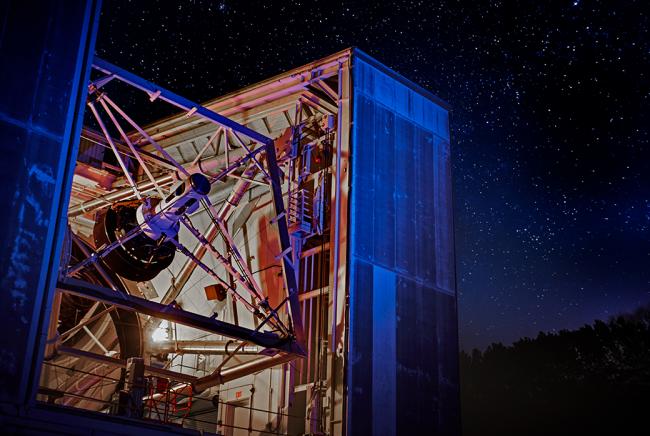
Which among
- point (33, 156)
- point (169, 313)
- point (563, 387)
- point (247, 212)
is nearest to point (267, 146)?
point (247, 212)

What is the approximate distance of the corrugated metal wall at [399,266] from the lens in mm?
15664

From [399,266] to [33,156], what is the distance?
28.7ft

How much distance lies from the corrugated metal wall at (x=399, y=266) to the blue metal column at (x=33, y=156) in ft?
21.7

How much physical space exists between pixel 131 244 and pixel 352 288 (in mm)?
5633

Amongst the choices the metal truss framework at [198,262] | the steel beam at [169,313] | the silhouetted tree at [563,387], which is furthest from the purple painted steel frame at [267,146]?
the silhouetted tree at [563,387]

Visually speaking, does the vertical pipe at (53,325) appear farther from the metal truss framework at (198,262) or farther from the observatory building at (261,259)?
the metal truss framework at (198,262)

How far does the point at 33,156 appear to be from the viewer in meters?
11.7

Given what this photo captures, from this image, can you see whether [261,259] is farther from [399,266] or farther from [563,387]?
[563,387]

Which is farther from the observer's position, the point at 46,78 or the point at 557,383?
the point at 557,383

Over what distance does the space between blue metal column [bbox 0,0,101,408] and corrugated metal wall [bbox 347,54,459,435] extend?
21.7ft

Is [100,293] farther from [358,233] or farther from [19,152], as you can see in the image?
[358,233]

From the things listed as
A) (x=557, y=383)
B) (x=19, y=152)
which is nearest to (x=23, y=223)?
(x=19, y=152)

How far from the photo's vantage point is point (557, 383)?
4772 centimetres

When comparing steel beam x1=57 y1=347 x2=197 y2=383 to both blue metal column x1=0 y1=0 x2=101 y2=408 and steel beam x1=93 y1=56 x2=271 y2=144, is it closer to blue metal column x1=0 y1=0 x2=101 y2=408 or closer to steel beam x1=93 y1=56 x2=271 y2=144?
blue metal column x1=0 y1=0 x2=101 y2=408
